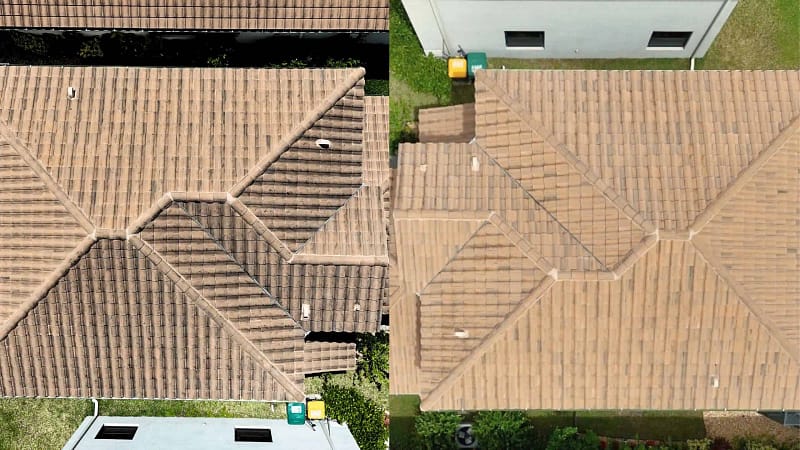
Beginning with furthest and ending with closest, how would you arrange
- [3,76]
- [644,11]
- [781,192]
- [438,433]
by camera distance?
[438,433] < [644,11] < [3,76] < [781,192]

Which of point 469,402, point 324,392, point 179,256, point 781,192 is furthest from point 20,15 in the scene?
point 781,192

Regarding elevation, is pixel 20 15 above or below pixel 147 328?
above

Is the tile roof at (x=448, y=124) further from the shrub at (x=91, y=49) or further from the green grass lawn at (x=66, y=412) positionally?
the shrub at (x=91, y=49)

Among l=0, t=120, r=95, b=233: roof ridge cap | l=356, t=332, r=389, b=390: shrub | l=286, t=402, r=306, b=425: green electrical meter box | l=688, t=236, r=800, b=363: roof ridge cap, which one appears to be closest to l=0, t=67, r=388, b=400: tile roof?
l=0, t=120, r=95, b=233: roof ridge cap

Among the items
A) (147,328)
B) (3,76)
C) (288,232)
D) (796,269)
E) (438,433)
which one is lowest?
(438,433)

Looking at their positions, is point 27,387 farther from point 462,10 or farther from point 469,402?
point 462,10

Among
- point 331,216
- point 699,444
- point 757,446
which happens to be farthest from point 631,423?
point 331,216

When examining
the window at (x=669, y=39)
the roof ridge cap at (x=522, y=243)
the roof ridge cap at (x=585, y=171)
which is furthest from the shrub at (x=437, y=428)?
the window at (x=669, y=39)
